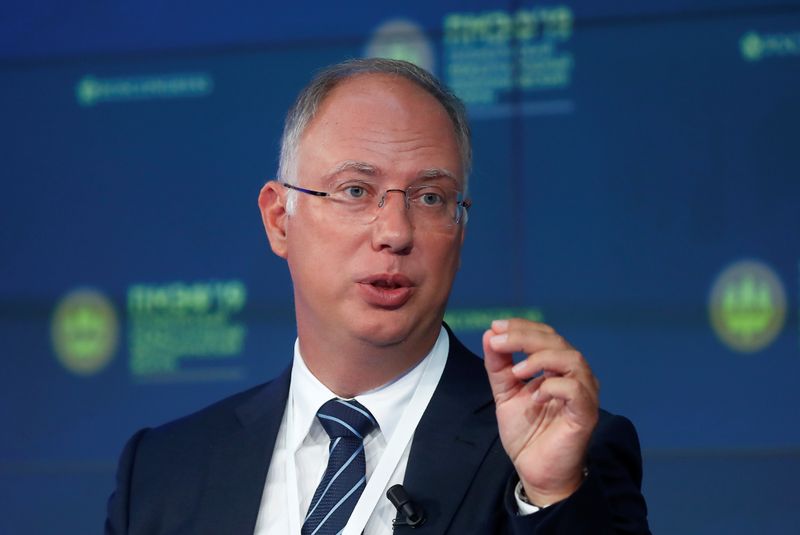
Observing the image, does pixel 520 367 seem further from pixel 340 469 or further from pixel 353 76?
pixel 353 76

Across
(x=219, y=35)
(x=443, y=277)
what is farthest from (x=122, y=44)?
(x=443, y=277)

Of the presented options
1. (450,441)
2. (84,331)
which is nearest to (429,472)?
(450,441)

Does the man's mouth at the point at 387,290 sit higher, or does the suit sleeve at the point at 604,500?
the man's mouth at the point at 387,290

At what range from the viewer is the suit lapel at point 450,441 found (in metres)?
1.95

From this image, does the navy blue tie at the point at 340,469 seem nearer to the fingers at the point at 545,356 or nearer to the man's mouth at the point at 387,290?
the man's mouth at the point at 387,290

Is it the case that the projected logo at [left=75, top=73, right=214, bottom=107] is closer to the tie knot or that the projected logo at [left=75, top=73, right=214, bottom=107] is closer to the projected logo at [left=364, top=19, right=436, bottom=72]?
the projected logo at [left=364, top=19, right=436, bottom=72]

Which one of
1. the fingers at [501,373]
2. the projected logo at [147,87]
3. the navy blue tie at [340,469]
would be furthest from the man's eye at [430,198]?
the projected logo at [147,87]

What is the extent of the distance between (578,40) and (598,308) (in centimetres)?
88

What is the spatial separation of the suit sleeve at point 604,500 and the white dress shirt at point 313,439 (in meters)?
0.37

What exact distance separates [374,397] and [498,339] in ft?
1.79

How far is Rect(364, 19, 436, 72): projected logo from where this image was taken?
12.3ft

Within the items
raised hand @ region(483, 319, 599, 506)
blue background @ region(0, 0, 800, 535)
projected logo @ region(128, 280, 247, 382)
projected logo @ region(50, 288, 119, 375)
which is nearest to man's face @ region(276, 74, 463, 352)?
raised hand @ region(483, 319, 599, 506)

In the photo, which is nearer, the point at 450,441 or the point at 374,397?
the point at 450,441

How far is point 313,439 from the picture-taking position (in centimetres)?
219
